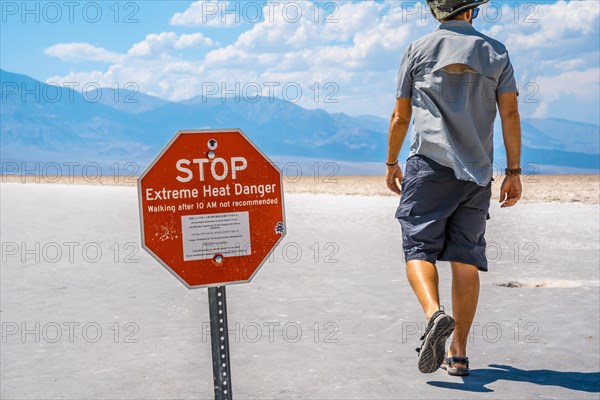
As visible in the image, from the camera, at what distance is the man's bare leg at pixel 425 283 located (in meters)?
4.07

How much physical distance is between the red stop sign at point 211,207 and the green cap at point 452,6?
159 centimetres

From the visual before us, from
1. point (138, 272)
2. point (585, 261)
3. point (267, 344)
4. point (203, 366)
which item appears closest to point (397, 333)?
point (267, 344)

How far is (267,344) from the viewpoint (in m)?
5.34

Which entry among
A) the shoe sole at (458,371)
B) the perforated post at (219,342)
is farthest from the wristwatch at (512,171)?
the perforated post at (219,342)

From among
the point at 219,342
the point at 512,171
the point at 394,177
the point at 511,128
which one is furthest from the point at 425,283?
the point at 219,342

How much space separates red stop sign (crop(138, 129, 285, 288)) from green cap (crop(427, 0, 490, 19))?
5.21ft

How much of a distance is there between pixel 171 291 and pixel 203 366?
273cm

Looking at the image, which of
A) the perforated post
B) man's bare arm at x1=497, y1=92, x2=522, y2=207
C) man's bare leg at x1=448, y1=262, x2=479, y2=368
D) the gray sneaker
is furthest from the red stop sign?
man's bare arm at x1=497, y1=92, x2=522, y2=207

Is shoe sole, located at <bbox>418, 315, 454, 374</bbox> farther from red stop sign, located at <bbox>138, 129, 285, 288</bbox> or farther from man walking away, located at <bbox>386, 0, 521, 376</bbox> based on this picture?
red stop sign, located at <bbox>138, 129, 285, 288</bbox>

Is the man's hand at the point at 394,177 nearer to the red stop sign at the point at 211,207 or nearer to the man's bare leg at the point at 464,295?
the man's bare leg at the point at 464,295

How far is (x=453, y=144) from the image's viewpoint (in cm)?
414

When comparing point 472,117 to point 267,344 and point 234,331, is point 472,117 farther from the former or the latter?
point 234,331

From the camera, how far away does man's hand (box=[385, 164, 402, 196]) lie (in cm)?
445

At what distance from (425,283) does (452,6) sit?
1.43 metres
